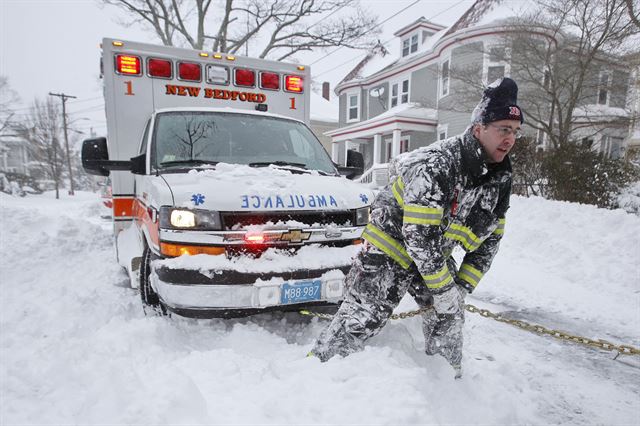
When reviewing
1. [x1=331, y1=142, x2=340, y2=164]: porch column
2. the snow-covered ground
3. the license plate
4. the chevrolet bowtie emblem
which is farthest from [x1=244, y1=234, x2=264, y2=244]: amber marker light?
[x1=331, y1=142, x2=340, y2=164]: porch column

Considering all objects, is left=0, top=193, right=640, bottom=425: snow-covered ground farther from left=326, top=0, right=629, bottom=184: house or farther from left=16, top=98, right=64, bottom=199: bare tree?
left=16, top=98, right=64, bottom=199: bare tree

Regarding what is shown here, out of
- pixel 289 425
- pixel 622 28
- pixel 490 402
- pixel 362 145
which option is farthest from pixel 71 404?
pixel 362 145

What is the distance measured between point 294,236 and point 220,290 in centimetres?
69

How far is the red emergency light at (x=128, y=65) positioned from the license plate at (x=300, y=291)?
3453 mm

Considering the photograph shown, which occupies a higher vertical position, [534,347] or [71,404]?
[71,404]

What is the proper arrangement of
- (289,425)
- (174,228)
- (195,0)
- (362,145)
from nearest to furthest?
(289,425) < (174,228) < (195,0) < (362,145)

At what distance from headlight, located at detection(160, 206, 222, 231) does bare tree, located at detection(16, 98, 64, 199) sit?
32.5 meters

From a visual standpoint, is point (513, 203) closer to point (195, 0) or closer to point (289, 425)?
point (289, 425)

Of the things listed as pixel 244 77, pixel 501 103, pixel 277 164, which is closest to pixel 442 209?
pixel 501 103

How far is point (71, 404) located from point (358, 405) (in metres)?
1.50

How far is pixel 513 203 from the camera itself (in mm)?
8672

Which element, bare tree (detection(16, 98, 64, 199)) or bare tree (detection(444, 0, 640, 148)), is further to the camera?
bare tree (detection(16, 98, 64, 199))

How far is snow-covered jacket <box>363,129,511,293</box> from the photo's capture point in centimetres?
215

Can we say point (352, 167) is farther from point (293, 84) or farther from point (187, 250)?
point (187, 250)
